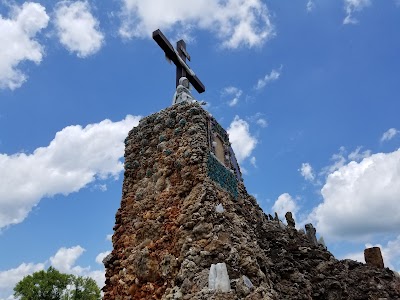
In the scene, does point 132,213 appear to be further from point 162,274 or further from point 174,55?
point 174,55

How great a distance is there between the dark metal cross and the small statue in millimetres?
385

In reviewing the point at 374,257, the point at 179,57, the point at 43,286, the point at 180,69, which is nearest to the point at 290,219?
the point at 374,257

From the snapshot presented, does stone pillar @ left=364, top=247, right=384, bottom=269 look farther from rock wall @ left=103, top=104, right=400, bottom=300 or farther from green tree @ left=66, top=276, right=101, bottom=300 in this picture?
green tree @ left=66, top=276, right=101, bottom=300

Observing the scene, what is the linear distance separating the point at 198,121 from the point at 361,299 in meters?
3.82

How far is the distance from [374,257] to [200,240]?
134 inches

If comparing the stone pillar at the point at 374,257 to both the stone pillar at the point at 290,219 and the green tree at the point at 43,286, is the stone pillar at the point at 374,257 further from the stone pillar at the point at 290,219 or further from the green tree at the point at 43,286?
the green tree at the point at 43,286

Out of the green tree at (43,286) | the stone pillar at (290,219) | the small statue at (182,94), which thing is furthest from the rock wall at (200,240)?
the green tree at (43,286)

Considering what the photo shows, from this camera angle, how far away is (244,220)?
602cm

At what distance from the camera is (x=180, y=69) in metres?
9.42

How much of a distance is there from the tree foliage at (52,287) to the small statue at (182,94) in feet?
75.9

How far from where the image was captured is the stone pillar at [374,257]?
6.58 m

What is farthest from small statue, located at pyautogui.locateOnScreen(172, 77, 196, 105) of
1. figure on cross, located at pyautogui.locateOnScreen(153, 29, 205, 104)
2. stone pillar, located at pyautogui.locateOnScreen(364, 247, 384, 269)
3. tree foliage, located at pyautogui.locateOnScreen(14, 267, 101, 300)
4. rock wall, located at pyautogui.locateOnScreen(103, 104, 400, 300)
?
tree foliage, located at pyautogui.locateOnScreen(14, 267, 101, 300)

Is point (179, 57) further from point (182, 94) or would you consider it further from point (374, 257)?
point (374, 257)

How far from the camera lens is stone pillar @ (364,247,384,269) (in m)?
6.58
